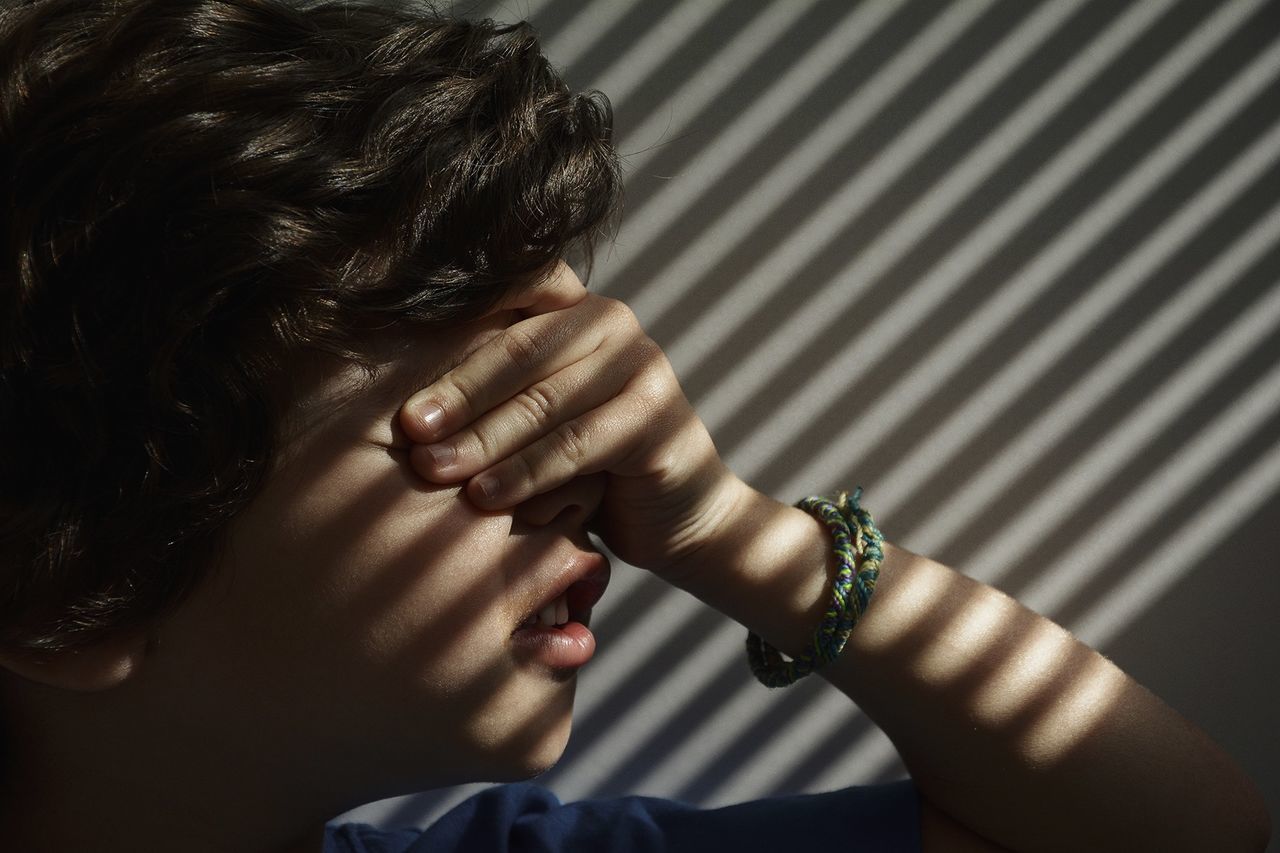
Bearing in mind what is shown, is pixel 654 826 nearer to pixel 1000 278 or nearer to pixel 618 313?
pixel 618 313

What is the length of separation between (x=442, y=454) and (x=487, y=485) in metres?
0.05

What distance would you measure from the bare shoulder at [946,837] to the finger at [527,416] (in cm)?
56

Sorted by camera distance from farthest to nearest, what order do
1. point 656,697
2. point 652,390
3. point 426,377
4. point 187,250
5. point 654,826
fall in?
point 656,697, point 654,826, point 652,390, point 426,377, point 187,250

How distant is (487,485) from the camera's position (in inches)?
36.2

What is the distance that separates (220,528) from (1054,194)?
0.95 metres

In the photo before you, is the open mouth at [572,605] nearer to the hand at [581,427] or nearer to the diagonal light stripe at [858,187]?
the hand at [581,427]

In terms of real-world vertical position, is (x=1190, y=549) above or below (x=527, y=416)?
above

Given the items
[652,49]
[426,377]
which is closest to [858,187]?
[652,49]

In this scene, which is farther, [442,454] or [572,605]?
[572,605]

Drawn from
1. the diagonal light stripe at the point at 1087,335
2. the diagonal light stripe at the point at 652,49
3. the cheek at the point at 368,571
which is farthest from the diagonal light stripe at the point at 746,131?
the cheek at the point at 368,571

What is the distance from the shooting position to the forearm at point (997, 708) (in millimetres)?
1051

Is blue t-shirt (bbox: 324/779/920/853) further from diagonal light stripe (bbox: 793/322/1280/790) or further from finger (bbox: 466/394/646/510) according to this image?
finger (bbox: 466/394/646/510)

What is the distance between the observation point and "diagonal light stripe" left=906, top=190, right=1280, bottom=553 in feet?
4.08

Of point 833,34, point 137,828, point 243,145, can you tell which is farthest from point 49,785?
point 833,34
